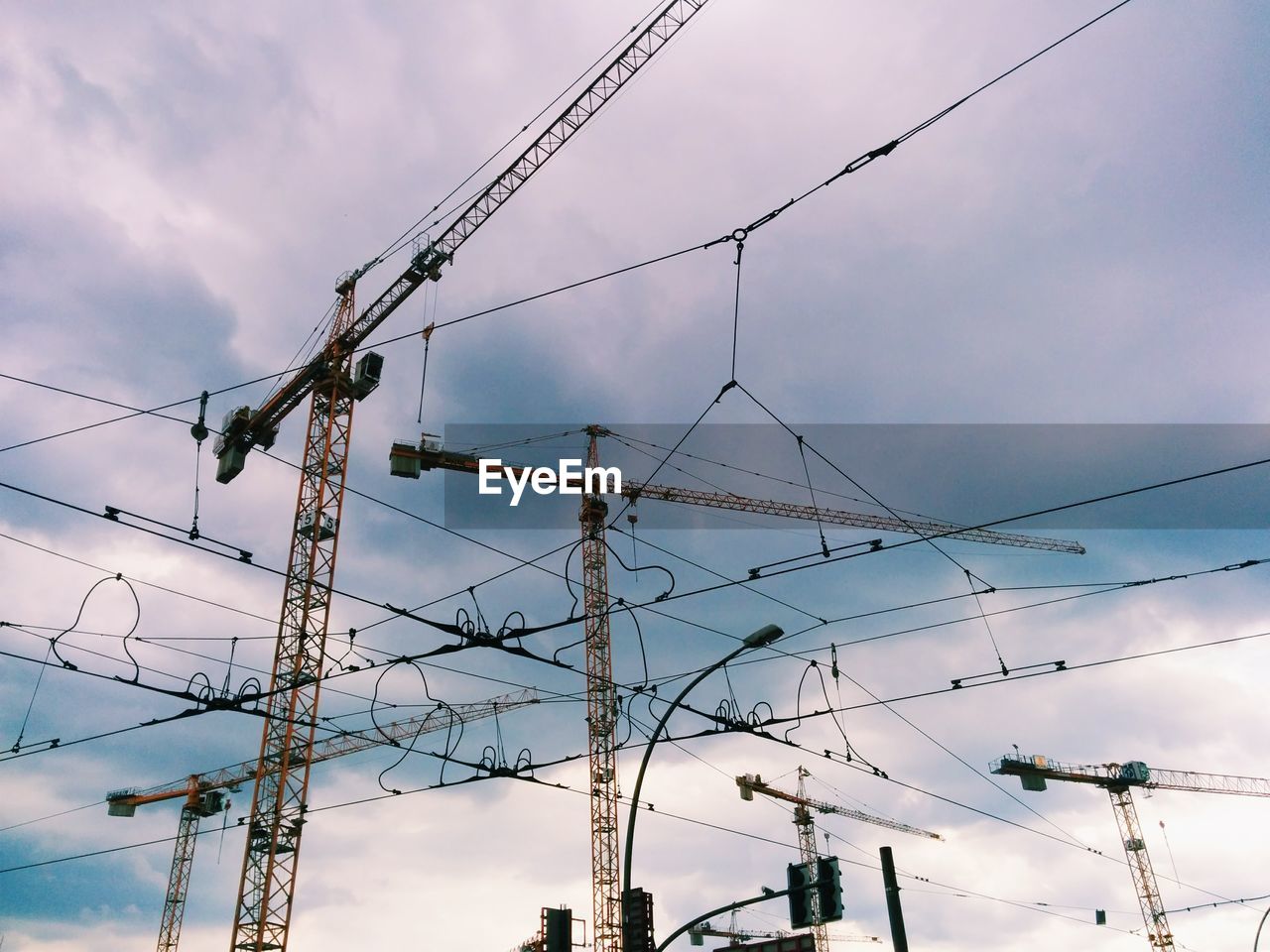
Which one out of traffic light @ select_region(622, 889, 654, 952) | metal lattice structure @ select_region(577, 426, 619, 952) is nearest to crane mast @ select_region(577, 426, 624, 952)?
metal lattice structure @ select_region(577, 426, 619, 952)

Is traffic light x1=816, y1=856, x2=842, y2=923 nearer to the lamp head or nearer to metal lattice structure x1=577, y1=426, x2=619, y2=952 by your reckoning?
the lamp head

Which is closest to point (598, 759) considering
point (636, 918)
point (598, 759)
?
point (598, 759)

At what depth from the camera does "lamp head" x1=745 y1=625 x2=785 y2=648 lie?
17.4 meters

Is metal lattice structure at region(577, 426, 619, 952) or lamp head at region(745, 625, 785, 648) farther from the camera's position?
metal lattice structure at region(577, 426, 619, 952)

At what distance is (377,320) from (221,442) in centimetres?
1126

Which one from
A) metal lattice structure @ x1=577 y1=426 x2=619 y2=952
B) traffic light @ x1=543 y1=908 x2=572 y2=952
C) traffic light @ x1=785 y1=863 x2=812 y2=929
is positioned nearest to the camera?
traffic light @ x1=543 y1=908 x2=572 y2=952

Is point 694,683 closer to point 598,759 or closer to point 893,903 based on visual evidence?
point 893,903

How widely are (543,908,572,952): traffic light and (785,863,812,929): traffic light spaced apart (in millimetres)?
4057

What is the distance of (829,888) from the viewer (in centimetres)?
1603

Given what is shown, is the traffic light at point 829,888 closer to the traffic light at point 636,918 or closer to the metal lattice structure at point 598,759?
the traffic light at point 636,918

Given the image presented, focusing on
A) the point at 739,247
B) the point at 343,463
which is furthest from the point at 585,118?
the point at 739,247

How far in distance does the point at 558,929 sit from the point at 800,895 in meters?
4.54

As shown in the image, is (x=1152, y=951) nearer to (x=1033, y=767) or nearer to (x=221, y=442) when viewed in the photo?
(x=1033, y=767)

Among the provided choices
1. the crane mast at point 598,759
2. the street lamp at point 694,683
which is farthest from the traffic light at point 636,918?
the crane mast at point 598,759
